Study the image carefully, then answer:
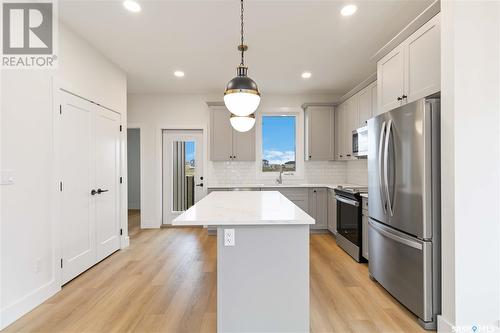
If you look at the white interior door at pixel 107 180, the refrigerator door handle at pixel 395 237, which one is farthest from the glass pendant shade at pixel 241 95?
the white interior door at pixel 107 180

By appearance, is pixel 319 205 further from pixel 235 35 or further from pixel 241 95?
pixel 241 95

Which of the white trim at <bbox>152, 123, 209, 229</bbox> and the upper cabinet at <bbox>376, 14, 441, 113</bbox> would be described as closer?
the upper cabinet at <bbox>376, 14, 441, 113</bbox>

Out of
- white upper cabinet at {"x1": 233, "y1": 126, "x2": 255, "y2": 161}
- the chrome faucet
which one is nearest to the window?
the chrome faucet

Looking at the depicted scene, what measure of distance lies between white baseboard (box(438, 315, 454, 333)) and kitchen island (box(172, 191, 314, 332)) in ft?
3.41

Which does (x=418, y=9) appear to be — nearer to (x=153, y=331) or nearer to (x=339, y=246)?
(x=339, y=246)

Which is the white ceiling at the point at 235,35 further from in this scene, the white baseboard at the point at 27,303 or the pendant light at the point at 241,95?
the white baseboard at the point at 27,303

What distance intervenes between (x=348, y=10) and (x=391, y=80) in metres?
0.86

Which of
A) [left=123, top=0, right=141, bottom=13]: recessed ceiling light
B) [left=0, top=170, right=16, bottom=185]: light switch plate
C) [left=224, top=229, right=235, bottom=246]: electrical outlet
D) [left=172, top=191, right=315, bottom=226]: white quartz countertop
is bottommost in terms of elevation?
[left=224, top=229, right=235, bottom=246]: electrical outlet

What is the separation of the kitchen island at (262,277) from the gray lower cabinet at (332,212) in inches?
111

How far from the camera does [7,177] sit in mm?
2145

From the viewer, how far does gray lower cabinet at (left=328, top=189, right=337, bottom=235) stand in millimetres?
4473

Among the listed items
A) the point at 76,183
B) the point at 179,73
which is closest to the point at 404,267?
the point at 76,183

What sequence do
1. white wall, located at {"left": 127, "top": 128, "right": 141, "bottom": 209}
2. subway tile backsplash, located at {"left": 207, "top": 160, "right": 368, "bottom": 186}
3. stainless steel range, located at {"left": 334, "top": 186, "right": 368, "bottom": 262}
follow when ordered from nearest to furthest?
1. stainless steel range, located at {"left": 334, "top": 186, "right": 368, "bottom": 262}
2. subway tile backsplash, located at {"left": 207, "top": 160, "right": 368, "bottom": 186}
3. white wall, located at {"left": 127, "top": 128, "right": 141, "bottom": 209}
